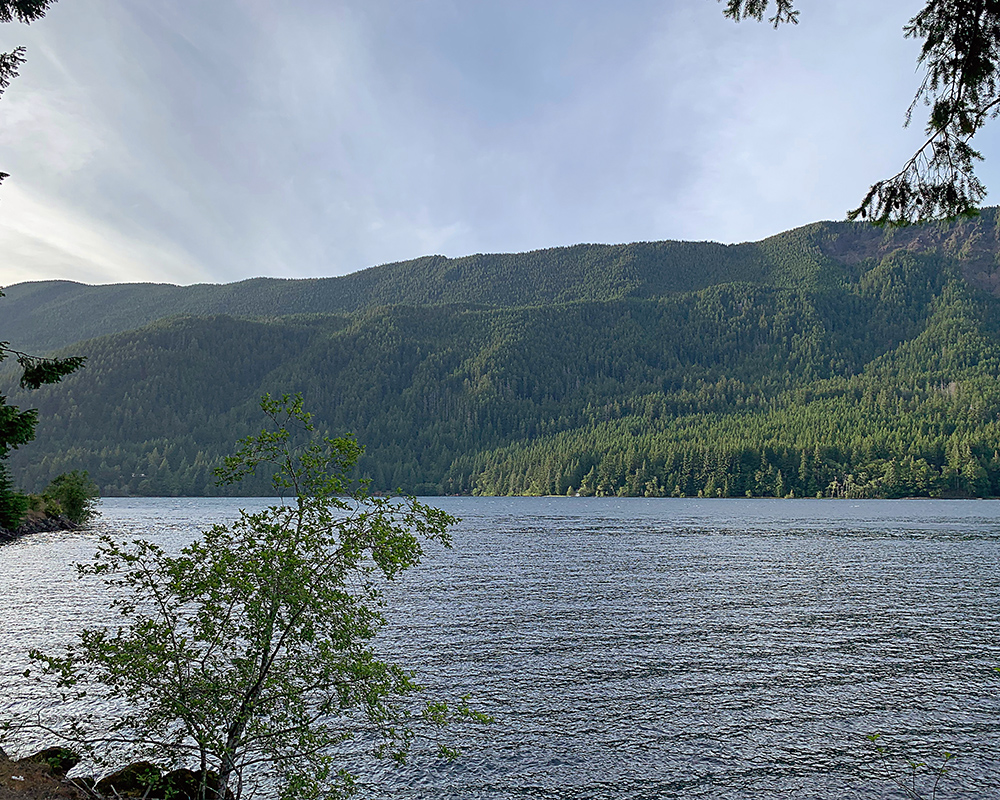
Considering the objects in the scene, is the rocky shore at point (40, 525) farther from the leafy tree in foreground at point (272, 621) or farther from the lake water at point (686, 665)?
the leafy tree in foreground at point (272, 621)

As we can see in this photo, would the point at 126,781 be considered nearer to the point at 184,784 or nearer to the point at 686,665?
the point at 184,784

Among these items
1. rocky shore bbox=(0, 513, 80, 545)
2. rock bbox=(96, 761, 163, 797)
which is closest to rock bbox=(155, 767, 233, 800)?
rock bbox=(96, 761, 163, 797)

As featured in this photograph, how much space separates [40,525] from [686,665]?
327 ft

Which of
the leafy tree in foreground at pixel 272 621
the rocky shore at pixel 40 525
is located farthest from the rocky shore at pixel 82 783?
the rocky shore at pixel 40 525

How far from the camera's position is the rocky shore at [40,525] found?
8536 cm

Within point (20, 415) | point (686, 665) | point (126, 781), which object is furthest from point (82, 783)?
point (686, 665)

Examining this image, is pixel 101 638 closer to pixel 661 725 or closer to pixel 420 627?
pixel 661 725

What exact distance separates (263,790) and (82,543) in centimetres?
7602

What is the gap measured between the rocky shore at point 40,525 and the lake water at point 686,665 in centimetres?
2015

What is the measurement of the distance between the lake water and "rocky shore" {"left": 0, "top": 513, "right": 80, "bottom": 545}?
66.1 ft

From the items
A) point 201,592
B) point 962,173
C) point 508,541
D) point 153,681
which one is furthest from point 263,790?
point 508,541

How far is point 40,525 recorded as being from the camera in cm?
9725

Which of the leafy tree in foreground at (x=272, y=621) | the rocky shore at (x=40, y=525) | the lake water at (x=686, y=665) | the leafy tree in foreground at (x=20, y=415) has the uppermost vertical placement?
the leafy tree in foreground at (x=20, y=415)

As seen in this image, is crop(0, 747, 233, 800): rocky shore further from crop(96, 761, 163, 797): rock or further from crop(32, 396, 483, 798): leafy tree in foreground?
crop(32, 396, 483, 798): leafy tree in foreground
